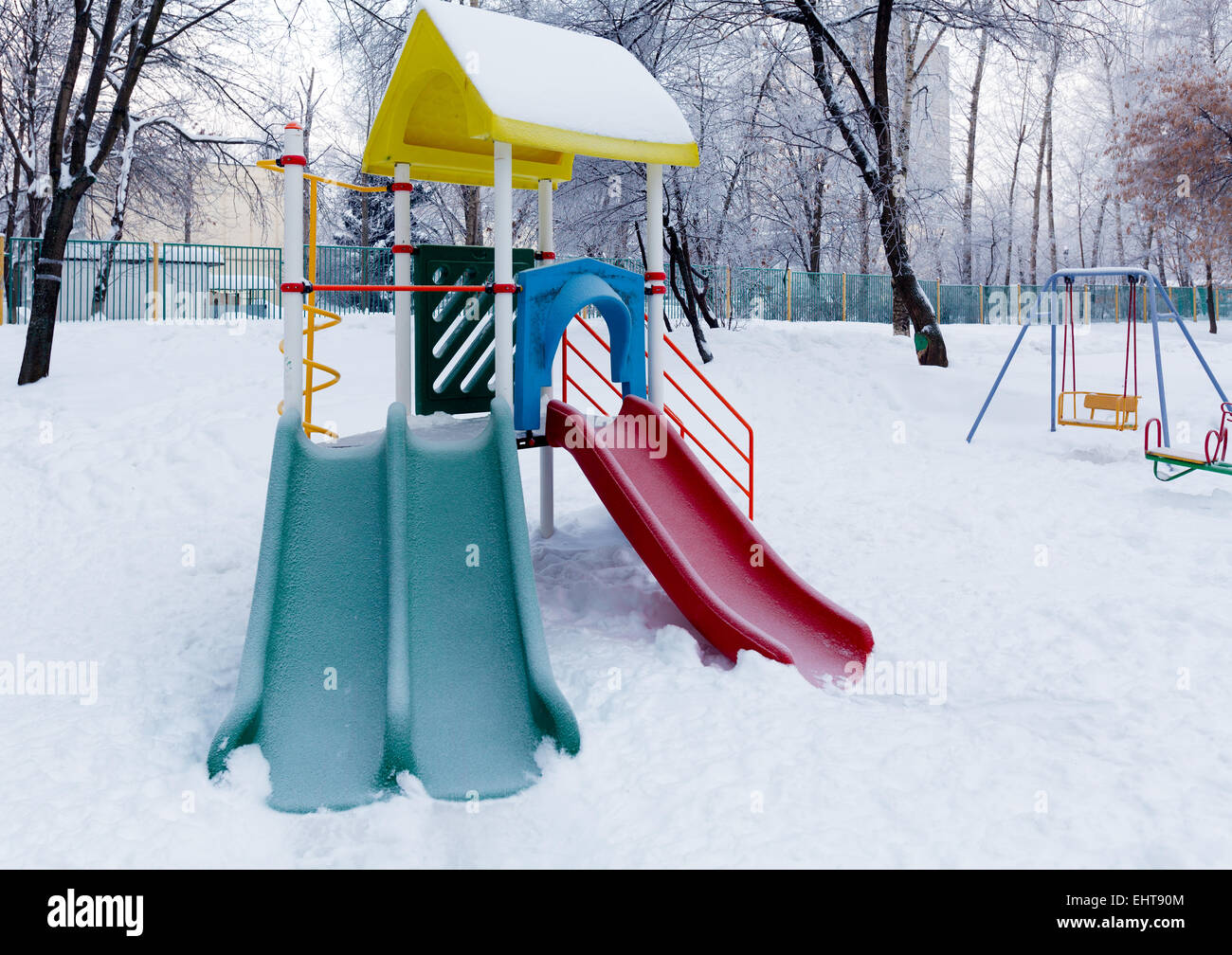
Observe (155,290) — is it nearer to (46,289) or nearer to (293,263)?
(46,289)

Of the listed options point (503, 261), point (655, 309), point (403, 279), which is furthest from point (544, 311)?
point (403, 279)

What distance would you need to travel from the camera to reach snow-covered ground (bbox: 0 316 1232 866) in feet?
10.1

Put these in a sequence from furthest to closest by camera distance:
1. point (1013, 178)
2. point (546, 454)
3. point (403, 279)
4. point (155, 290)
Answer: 1. point (1013, 178)
2. point (155, 290)
3. point (546, 454)
4. point (403, 279)

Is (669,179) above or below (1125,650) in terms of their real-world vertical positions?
above

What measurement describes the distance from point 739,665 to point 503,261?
2.56m

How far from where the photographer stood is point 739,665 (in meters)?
4.41

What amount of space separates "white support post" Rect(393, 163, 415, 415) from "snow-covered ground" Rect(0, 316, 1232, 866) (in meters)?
1.51

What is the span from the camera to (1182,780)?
332 centimetres

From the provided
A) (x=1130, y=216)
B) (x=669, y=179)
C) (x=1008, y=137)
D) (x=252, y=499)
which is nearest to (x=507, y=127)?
(x=252, y=499)

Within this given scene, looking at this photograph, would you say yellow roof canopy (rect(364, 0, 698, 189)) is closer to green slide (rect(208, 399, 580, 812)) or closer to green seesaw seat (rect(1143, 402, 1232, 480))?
green slide (rect(208, 399, 580, 812))

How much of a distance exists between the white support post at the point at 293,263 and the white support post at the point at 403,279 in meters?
1.12

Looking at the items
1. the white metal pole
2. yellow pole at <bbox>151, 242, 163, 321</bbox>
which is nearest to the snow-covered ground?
the white metal pole

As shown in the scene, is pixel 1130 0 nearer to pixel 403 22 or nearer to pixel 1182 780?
pixel 403 22

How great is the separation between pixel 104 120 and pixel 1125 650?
18.9 meters
